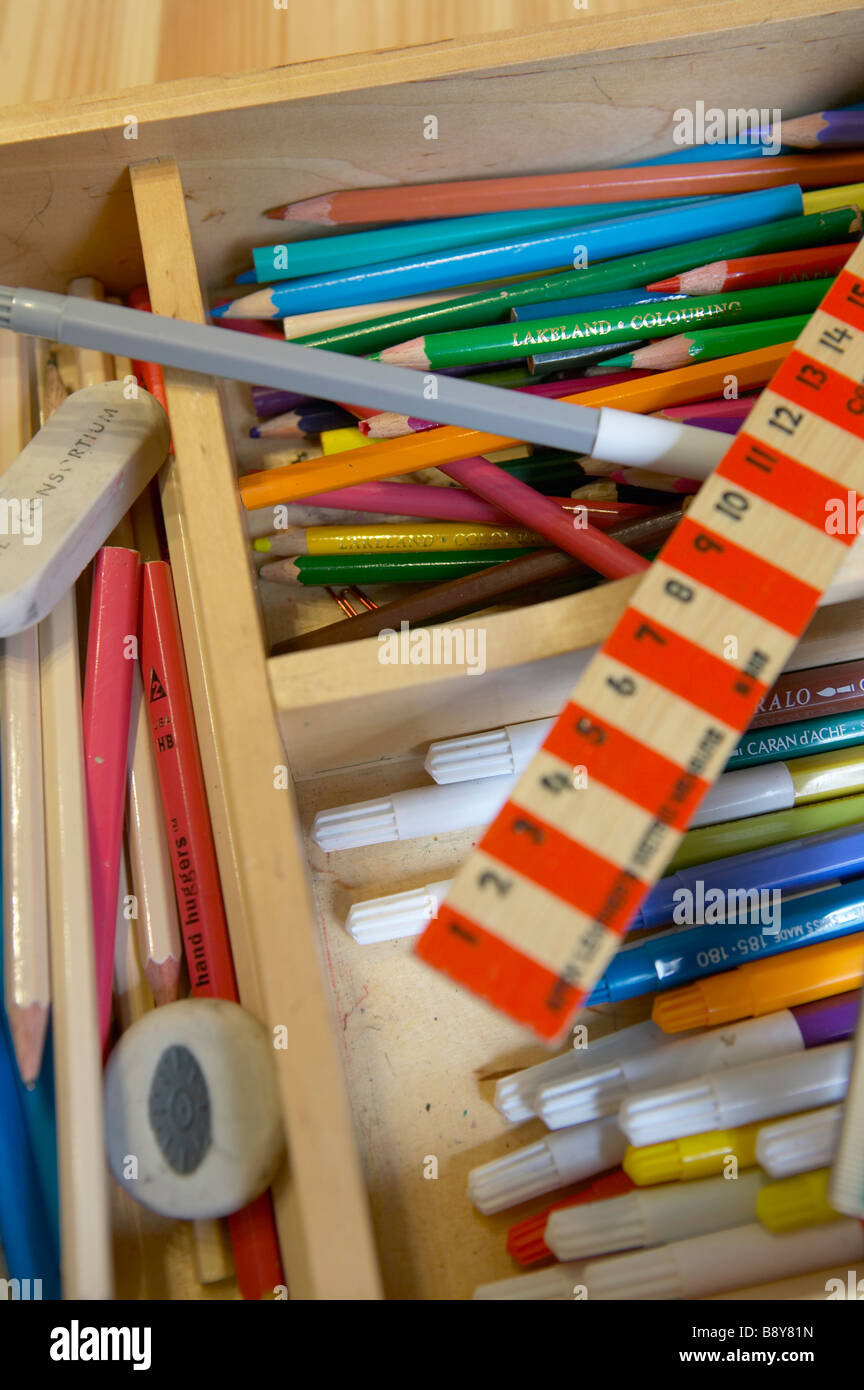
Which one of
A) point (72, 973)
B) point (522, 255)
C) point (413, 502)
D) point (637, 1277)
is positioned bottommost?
point (637, 1277)

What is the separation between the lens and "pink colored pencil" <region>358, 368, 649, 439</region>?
0.52m

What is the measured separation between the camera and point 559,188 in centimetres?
54

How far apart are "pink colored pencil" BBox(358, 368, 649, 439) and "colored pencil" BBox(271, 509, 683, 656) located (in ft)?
0.26

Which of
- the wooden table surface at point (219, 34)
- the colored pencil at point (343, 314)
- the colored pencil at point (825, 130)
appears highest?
the wooden table surface at point (219, 34)

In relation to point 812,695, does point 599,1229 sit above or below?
below

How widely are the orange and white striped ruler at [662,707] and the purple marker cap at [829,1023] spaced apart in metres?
0.14

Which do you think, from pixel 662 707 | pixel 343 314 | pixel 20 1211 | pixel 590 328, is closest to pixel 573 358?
pixel 590 328

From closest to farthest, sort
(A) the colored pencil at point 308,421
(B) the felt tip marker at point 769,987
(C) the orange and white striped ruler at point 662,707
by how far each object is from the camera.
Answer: (C) the orange and white striped ruler at point 662,707 → (B) the felt tip marker at point 769,987 → (A) the colored pencil at point 308,421

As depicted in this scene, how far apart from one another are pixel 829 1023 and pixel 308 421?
1.28 feet

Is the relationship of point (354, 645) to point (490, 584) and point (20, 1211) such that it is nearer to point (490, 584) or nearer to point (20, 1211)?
point (490, 584)

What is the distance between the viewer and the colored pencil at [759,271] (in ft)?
1.73

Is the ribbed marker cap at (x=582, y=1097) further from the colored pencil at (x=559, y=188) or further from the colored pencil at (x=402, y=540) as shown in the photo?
the colored pencil at (x=559, y=188)

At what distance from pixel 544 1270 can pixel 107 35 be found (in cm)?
64

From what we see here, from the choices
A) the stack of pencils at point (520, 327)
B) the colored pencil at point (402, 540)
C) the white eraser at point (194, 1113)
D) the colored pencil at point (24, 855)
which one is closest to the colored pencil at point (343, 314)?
the stack of pencils at point (520, 327)
